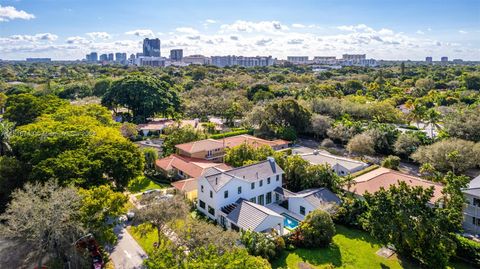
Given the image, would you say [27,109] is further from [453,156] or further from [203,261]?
[453,156]

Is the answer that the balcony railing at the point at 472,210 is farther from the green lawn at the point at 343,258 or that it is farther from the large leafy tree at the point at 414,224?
the large leafy tree at the point at 414,224

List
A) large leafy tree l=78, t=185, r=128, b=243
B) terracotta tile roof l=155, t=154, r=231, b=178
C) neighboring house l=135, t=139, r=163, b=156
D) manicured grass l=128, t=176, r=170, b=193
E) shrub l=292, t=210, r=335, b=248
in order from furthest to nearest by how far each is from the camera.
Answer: neighboring house l=135, t=139, r=163, b=156
terracotta tile roof l=155, t=154, r=231, b=178
manicured grass l=128, t=176, r=170, b=193
shrub l=292, t=210, r=335, b=248
large leafy tree l=78, t=185, r=128, b=243

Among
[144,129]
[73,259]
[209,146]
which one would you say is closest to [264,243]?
[73,259]

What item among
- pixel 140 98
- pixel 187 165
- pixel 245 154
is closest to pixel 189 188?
pixel 187 165

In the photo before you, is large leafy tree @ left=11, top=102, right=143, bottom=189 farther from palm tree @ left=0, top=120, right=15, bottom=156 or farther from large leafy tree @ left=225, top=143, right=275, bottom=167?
large leafy tree @ left=225, top=143, right=275, bottom=167

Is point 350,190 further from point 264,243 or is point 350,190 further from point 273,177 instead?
point 264,243

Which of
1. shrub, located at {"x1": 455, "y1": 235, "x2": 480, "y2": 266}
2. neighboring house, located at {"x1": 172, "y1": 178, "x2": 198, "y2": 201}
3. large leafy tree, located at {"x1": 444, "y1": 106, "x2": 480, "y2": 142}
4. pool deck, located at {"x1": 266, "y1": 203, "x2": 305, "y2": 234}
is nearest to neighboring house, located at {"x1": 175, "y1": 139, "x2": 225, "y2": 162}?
neighboring house, located at {"x1": 172, "y1": 178, "x2": 198, "y2": 201}

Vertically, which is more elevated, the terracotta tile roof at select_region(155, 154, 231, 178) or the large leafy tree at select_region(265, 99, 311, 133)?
the large leafy tree at select_region(265, 99, 311, 133)
